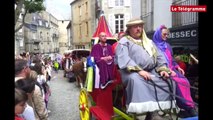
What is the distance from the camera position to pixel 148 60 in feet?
11.4

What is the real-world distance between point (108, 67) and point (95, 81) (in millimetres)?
357

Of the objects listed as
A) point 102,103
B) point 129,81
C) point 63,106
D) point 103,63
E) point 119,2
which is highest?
point 119,2

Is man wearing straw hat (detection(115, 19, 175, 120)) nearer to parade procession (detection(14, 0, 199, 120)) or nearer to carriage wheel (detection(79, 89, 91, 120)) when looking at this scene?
parade procession (detection(14, 0, 199, 120))

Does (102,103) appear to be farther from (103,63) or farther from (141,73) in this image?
(141,73)

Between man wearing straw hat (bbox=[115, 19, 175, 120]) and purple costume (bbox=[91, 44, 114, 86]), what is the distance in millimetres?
875

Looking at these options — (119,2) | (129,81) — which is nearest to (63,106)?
(129,81)

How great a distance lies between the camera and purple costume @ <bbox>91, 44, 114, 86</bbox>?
443cm

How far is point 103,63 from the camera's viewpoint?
15.1ft

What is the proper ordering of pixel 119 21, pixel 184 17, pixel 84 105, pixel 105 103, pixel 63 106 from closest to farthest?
pixel 105 103 → pixel 84 105 → pixel 63 106 → pixel 184 17 → pixel 119 21

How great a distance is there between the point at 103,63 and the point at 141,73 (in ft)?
4.72

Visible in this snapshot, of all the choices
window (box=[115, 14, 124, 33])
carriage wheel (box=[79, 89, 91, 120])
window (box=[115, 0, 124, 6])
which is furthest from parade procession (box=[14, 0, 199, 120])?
window (box=[115, 0, 124, 6])

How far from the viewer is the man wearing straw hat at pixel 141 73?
3093 millimetres
